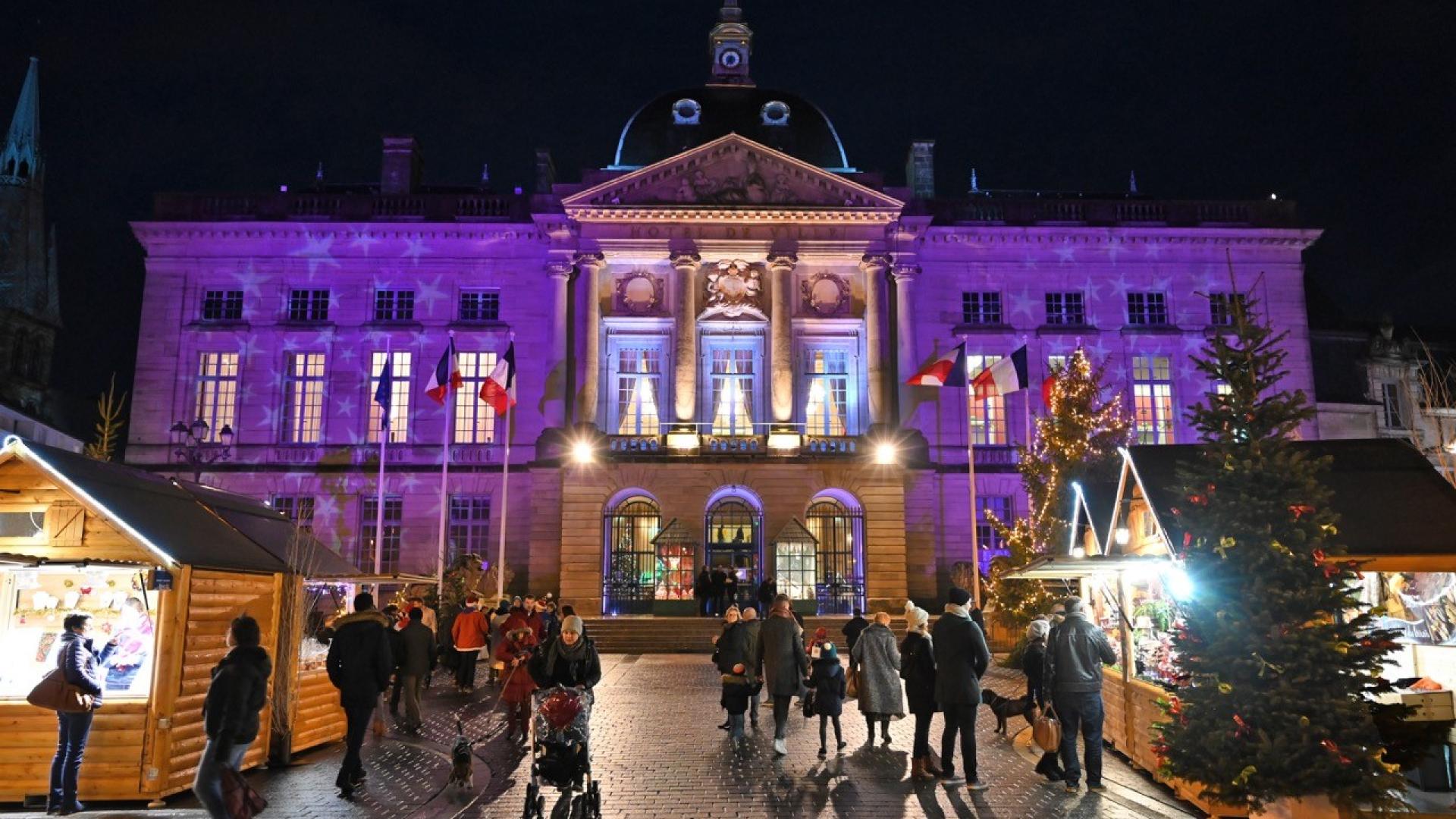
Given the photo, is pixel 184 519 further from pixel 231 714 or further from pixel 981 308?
pixel 981 308

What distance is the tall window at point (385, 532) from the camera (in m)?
37.2

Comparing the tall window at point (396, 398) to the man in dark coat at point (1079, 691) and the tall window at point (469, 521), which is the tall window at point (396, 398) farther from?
the man in dark coat at point (1079, 691)

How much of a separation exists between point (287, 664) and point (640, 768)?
14.9 ft

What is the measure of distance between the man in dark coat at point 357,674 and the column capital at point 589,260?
2684 cm

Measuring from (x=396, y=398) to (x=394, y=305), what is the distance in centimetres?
350

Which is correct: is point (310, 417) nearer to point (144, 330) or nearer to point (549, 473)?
point (144, 330)

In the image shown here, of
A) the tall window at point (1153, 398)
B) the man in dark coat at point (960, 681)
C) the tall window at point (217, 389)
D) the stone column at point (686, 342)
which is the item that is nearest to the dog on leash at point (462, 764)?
the man in dark coat at point (960, 681)

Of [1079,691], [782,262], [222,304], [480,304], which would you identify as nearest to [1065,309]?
[782,262]

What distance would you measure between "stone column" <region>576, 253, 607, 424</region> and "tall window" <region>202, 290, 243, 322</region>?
1267 cm

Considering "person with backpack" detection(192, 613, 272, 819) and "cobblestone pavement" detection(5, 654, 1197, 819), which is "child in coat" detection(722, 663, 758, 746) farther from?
"person with backpack" detection(192, 613, 272, 819)

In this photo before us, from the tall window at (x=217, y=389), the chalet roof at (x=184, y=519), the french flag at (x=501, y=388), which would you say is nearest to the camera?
the chalet roof at (x=184, y=519)

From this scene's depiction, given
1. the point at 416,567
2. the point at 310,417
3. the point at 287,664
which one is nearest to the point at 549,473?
the point at 416,567

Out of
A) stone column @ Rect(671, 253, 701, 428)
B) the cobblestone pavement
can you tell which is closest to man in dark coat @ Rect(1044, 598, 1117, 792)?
the cobblestone pavement

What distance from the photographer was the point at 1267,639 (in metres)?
9.38
